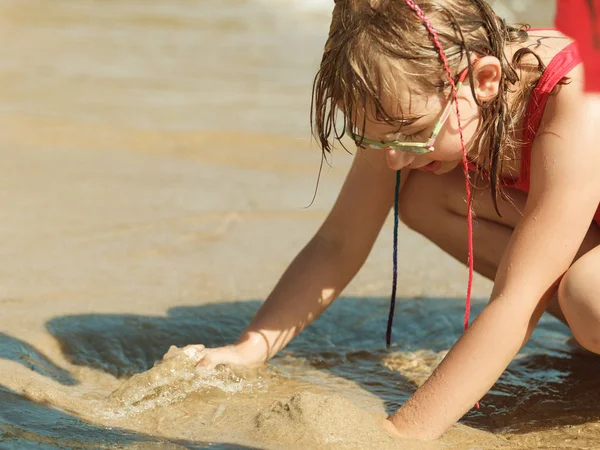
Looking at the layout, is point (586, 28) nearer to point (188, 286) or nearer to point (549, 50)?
point (549, 50)

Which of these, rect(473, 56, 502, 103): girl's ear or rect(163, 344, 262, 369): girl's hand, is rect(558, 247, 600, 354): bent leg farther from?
rect(163, 344, 262, 369): girl's hand

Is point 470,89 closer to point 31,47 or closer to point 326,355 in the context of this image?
point 326,355

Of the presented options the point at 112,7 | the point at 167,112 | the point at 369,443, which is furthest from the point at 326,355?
the point at 112,7

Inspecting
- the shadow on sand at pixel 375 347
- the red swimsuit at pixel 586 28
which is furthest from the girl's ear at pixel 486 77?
the shadow on sand at pixel 375 347

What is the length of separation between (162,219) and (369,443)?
1.73 m

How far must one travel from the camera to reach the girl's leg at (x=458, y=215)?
2330 mm

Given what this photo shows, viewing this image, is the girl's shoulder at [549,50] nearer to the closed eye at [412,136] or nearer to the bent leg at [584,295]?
the closed eye at [412,136]

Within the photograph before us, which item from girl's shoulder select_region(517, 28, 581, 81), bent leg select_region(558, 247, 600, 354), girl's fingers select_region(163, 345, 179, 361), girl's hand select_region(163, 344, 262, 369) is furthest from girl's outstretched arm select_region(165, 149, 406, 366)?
bent leg select_region(558, 247, 600, 354)

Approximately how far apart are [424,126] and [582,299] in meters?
0.49

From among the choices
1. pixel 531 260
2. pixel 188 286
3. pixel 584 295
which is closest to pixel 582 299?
pixel 584 295

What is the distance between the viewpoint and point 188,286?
9.35 ft

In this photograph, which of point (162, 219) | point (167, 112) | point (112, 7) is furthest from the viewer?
point (112, 7)

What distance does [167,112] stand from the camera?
4.59 metres

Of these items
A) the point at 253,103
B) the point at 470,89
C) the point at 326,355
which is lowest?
the point at 326,355
